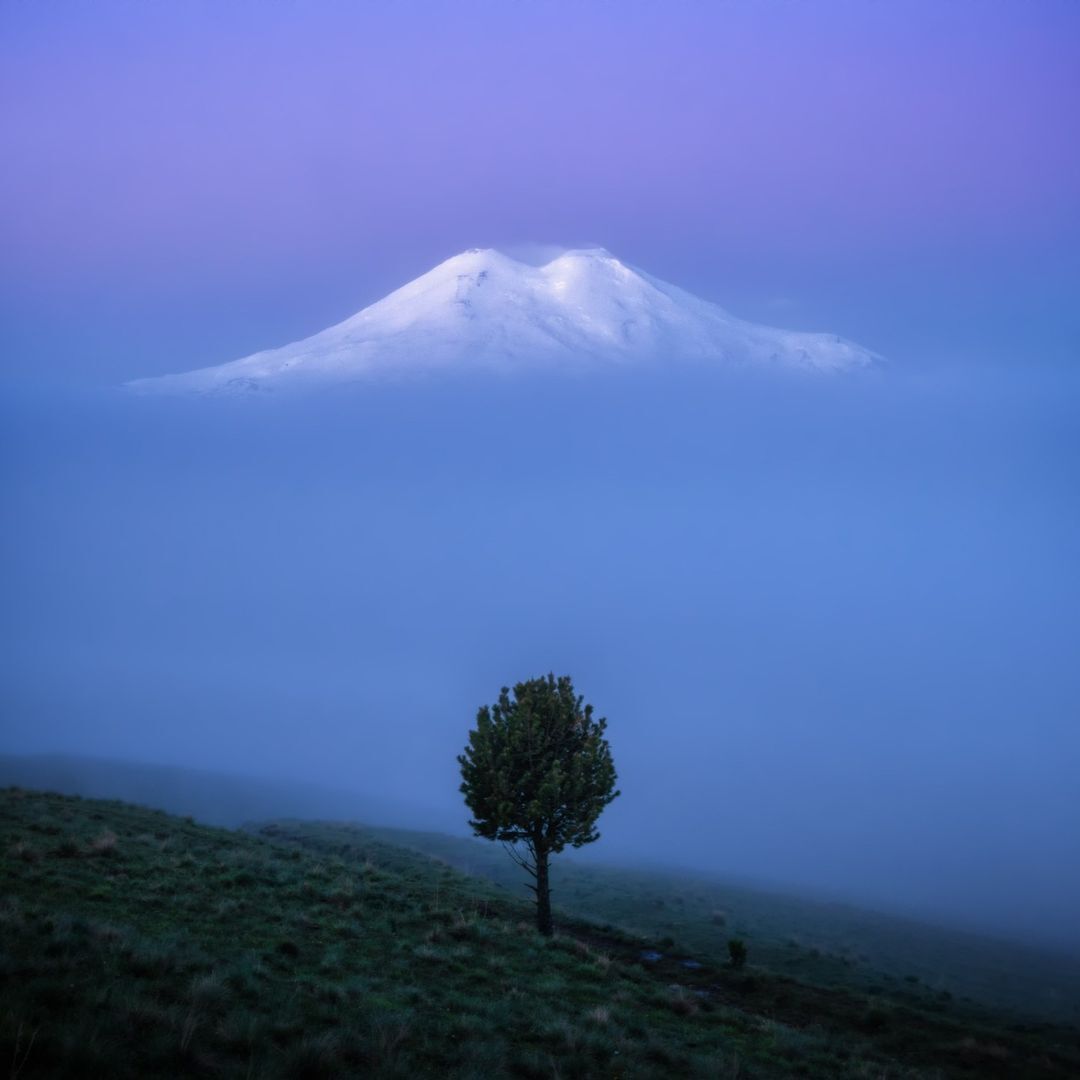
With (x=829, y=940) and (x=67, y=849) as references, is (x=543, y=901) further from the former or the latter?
(x=829, y=940)

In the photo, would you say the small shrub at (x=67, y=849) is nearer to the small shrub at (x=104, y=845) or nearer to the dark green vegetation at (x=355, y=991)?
the dark green vegetation at (x=355, y=991)

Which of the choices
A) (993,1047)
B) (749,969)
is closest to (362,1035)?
(993,1047)

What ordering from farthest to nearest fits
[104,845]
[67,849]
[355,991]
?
[104,845] < [67,849] < [355,991]

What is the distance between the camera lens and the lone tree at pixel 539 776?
1096 inches

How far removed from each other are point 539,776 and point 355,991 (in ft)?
45.5

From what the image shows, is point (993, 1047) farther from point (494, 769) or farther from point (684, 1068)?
point (494, 769)

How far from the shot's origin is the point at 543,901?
28.1 m

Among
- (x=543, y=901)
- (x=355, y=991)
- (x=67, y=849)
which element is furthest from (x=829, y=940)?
(x=67, y=849)

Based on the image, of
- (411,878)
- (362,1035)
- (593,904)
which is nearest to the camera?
(362,1035)

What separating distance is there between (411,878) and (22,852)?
56.5ft

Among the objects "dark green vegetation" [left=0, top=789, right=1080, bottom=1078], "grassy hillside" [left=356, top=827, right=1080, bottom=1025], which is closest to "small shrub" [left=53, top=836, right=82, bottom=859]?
"dark green vegetation" [left=0, top=789, right=1080, bottom=1078]

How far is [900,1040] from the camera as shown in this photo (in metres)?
21.0

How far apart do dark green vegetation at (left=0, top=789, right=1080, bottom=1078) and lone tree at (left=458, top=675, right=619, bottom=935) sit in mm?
3178

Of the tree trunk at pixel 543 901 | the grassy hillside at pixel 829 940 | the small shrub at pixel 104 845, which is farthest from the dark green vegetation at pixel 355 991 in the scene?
the grassy hillside at pixel 829 940
